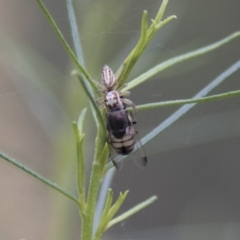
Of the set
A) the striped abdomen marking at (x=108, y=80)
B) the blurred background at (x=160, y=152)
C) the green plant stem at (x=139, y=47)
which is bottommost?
the blurred background at (x=160, y=152)

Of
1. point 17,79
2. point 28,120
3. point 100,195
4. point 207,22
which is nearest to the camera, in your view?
point 100,195

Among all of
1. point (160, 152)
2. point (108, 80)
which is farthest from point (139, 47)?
point (160, 152)

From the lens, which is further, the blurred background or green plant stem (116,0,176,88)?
the blurred background

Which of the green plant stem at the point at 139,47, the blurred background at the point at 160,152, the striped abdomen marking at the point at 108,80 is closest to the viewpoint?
the green plant stem at the point at 139,47

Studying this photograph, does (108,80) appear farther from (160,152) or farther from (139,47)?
(160,152)

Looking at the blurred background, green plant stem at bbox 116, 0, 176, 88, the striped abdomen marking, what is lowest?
the blurred background

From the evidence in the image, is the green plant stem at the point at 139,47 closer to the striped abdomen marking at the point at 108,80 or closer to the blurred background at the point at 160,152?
the striped abdomen marking at the point at 108,80

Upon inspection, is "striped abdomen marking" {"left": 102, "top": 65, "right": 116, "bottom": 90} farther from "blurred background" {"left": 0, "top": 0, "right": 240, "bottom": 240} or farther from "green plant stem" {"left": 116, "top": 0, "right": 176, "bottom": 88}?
"blurred background" {"left": 0, "top": 0, "right": 240, "bottom": 240}

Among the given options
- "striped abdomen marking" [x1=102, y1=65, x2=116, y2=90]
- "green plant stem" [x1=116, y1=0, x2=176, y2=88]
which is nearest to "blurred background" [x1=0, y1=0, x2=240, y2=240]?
"striped abdomen marking" [x1=102, y1=65, x2=116, y2=90]

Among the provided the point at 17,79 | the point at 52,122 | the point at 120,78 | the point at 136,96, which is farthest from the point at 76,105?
the point at 136,96

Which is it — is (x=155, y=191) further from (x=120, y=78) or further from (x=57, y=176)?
(x=120, y=78)

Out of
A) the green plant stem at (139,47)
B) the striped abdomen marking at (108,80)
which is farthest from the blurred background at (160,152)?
the green plant stem at (139,47)
